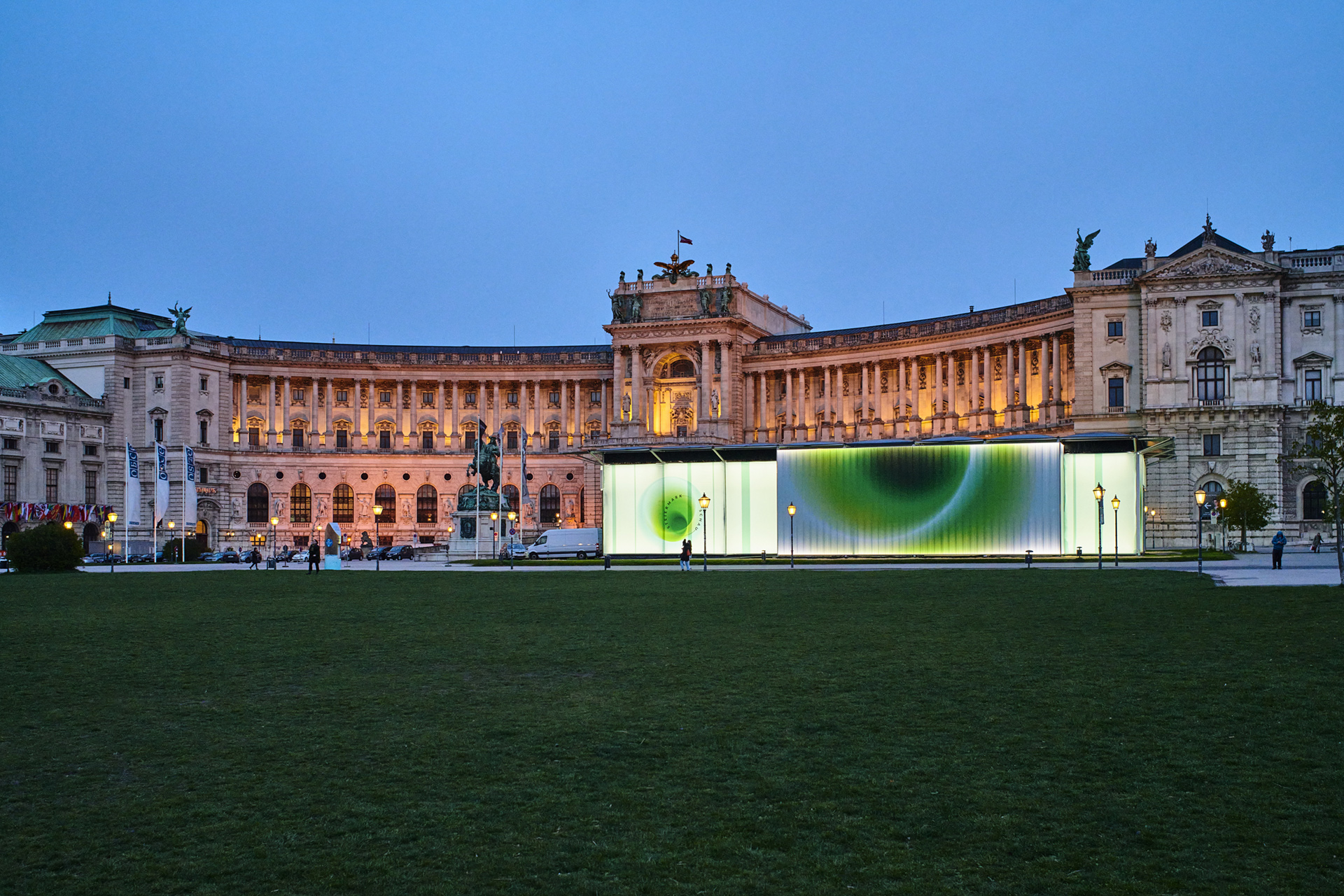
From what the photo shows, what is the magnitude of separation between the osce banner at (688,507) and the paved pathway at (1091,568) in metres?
7.35

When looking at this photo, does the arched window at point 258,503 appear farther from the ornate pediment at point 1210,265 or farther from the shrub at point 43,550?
the ornate pediment at point 1210,265

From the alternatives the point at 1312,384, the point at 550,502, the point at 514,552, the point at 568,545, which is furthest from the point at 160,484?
the point at 1312,384

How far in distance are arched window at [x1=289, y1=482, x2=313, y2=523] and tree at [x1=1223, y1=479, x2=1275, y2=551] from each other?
84.7 m

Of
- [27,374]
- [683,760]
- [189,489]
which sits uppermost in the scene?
[27,374]

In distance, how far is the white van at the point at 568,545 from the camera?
8800 centimetres

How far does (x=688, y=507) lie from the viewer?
250 ft

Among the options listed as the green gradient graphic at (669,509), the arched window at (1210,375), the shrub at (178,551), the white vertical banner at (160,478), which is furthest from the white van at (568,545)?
the arched window at (1210,375)

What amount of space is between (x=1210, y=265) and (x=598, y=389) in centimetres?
6272

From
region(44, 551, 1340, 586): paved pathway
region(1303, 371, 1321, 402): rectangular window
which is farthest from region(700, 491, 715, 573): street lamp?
region(1303, 371, 1321, 402): rectangular window

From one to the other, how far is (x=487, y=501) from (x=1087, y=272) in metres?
47.1

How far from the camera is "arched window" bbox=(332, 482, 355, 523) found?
5059 inches

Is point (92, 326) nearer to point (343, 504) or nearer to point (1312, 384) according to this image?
point (343, 504)

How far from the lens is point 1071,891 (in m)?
9.74

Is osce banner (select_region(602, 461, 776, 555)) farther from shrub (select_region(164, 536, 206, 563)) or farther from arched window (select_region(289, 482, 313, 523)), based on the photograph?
arched window (select_region(289, 482, 313, 523))
